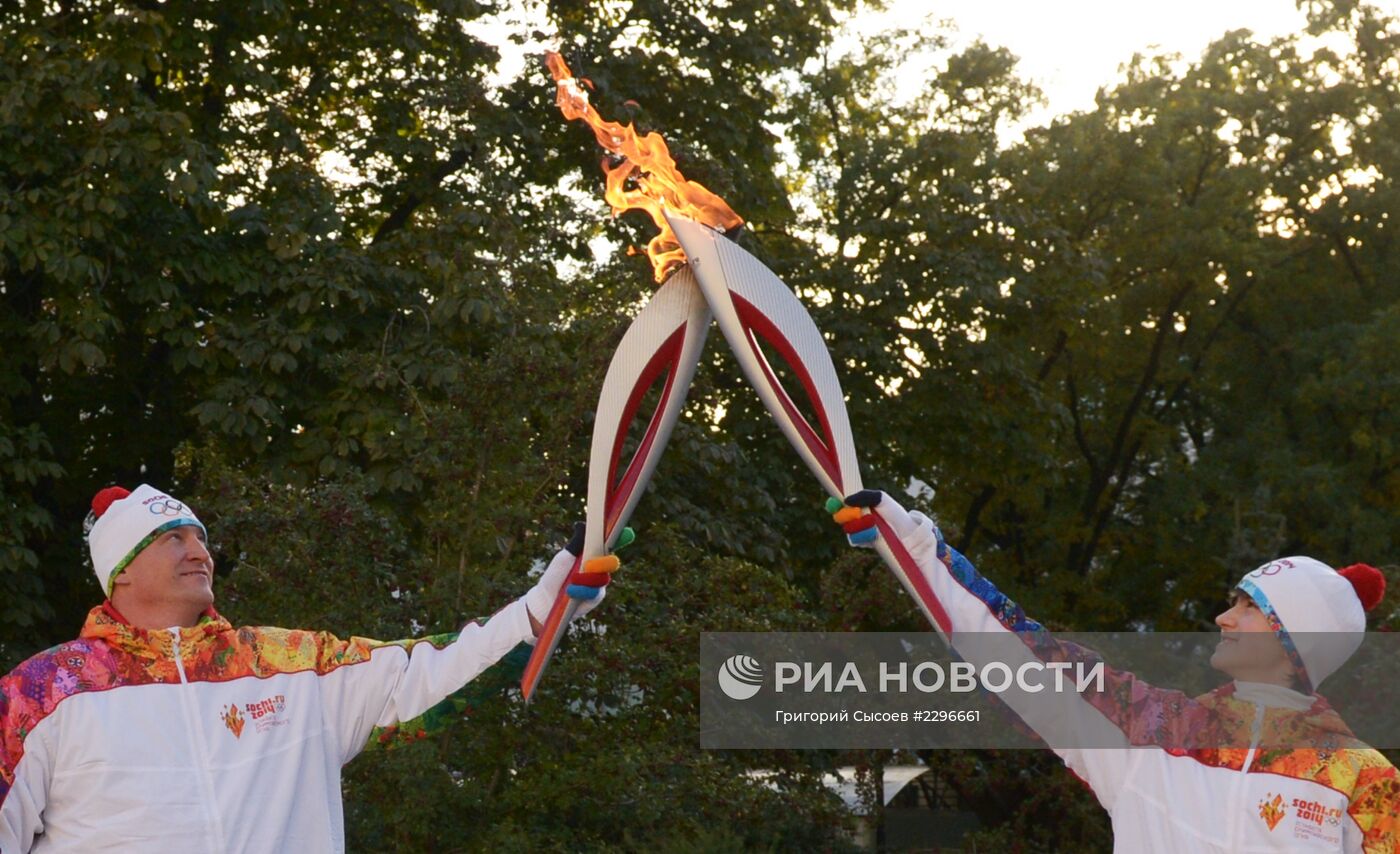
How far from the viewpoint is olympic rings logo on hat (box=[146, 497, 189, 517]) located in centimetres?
311

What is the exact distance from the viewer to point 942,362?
39.3 ft

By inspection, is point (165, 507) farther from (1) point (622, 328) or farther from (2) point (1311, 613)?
(1) point (622, 328)

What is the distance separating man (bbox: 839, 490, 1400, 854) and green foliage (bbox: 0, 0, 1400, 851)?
2713mm

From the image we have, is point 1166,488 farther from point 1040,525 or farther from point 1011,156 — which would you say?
point 1011,156

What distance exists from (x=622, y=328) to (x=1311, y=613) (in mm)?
3880

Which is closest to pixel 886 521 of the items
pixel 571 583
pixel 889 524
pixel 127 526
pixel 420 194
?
pixel 889 524

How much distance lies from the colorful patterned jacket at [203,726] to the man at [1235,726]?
3.13ft

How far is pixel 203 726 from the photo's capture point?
2.95m

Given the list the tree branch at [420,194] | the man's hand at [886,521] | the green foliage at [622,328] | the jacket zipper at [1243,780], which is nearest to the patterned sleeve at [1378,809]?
the jacket zipper at [1243,780]

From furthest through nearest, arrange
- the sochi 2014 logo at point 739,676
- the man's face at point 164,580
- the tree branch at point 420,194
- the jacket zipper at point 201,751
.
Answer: the tree branch at point 420,194
the sochi 2014 logo at point 739,676
the man's face at point 164,580
the jacket zipper at point 201,751

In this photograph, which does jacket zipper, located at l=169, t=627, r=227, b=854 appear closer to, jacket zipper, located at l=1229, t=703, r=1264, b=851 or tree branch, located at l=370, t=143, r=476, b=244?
jacket zipper, located at l=1229, t=703, r=1264, b=851

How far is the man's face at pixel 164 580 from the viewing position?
10.0 ft

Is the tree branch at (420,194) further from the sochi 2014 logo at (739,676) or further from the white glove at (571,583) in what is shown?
the white glove at (571,583)

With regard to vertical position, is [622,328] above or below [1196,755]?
above
